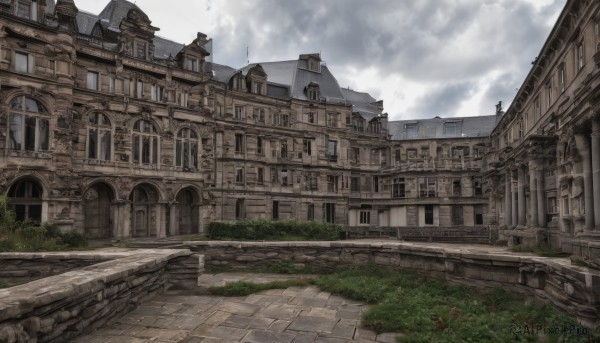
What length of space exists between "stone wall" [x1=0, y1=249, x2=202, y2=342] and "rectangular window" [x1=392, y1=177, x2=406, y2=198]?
36.2 m

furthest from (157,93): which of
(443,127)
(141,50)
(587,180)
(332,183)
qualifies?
(443,127)

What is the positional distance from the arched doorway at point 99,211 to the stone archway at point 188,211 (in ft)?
16.6

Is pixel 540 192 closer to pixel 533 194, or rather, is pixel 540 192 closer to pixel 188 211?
pixel 533 194

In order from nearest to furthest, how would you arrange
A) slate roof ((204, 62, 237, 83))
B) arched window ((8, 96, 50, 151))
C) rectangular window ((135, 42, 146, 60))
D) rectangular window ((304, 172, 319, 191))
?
arched window ((8, 96, 50, 151)) < rectangular window ((135, 42, 146, 60)) < slate roof ((204, 62, 237, 83)) < rectangular window ((304, 172, 319, 191))

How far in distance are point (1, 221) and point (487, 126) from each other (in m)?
47.9

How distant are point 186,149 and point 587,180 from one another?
83.3ft

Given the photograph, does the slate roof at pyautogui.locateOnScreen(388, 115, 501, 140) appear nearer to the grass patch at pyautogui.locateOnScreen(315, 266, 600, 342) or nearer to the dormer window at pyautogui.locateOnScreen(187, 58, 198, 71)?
the dormer window at pyautogui.locateOnScreen(187, 58, 198, 71)

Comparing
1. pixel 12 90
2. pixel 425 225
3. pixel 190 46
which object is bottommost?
pixel 425 225

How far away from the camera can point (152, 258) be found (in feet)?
27.3

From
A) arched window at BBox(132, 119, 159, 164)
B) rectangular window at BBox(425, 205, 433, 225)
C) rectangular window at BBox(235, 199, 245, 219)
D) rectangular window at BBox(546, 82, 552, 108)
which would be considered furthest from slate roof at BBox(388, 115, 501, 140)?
arched window at BBox(132, 119, 159, 164)

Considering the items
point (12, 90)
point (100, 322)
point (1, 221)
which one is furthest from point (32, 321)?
point (12, 90)

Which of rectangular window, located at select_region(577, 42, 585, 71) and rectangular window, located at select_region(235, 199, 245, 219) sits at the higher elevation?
rectangular window, located at select_region(577, 42, 585, 71)

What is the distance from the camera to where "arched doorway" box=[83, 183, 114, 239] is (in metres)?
25.5

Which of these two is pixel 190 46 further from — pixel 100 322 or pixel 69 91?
Result: pixel 100 322
